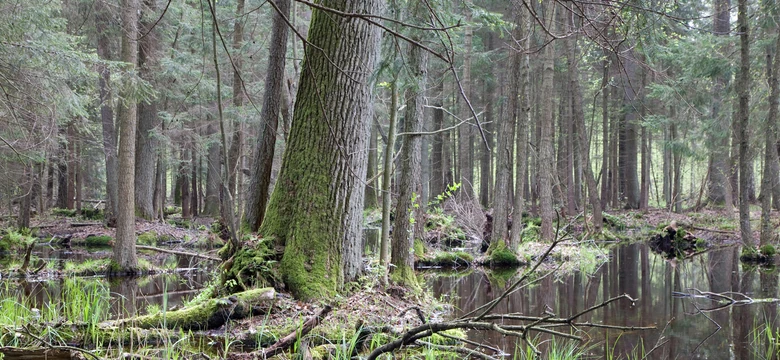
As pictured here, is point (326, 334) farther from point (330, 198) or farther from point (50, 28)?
point (50, 28)

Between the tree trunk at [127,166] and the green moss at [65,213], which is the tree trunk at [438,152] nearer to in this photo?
the tree trunk at [127,166]

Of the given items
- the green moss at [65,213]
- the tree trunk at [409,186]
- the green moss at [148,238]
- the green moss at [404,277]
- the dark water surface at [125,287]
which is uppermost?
the tree trunk at [409,186]

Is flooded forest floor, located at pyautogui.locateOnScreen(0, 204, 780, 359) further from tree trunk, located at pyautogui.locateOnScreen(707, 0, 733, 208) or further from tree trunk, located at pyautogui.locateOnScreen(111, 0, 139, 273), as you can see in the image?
tree trunk, located at pyautogui.locateOnScreen(707, 0, 733, 208)

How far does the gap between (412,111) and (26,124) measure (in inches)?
240

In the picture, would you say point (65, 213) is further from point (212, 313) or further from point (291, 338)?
point (291, 338)

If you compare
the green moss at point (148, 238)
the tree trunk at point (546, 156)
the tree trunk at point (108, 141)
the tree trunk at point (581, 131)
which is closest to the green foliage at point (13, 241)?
the green moss at point (148, 238)

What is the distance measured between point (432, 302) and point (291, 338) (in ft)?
11.4

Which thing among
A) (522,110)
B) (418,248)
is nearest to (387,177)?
(418,248)

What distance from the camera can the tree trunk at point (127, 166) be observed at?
9.66 m

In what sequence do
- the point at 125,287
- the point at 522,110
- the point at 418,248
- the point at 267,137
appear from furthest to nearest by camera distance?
the point at 522,110
the point at 418,248
the point at 125,287
the point at 267,137

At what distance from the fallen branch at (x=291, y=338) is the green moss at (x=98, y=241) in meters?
13.0

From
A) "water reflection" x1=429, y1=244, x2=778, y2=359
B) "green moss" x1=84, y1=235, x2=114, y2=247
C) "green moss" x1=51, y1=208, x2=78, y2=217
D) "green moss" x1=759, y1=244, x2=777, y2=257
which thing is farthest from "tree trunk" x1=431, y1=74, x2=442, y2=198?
"green moss" x1=51, y1=208, x2=78, y2=217

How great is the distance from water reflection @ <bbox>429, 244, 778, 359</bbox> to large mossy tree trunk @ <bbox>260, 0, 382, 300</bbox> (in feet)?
5.89

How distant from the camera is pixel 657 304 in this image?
25.1 feet
